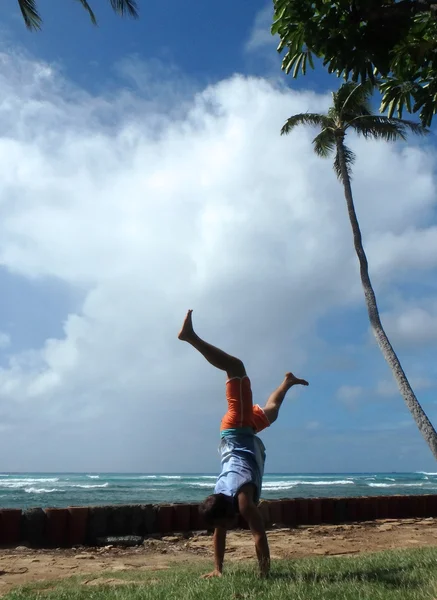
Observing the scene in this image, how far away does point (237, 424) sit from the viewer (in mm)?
4977

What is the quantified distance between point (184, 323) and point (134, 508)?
6.21 m

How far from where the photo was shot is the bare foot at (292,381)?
5.60 metres

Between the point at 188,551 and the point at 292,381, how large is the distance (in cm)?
441

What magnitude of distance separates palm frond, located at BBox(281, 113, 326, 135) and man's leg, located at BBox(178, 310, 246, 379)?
1625 cm

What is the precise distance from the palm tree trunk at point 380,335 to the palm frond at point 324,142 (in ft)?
2.11

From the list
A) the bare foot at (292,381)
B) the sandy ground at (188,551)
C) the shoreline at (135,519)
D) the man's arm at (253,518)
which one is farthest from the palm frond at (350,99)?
the man's arm at (253,518)

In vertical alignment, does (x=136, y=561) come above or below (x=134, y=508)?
below

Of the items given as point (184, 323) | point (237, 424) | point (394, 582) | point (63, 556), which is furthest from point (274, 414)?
point (63, 556)

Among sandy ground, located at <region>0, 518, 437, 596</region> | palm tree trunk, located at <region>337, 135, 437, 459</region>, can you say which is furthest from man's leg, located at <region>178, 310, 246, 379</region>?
palm tree trunk, located at <region>337, 135, 437, 459</region>

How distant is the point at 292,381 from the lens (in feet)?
18.4

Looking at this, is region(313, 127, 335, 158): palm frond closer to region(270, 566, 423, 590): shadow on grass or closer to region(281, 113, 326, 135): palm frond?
region(281, 113, 326, 135): palm frond

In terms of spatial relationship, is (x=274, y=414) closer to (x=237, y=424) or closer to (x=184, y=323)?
(x=237, y=424)

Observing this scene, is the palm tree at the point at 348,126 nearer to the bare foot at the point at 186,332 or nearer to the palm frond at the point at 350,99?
the palm frond at the point at 350,99

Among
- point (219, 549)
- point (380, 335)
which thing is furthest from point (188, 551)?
point (380, 335)
